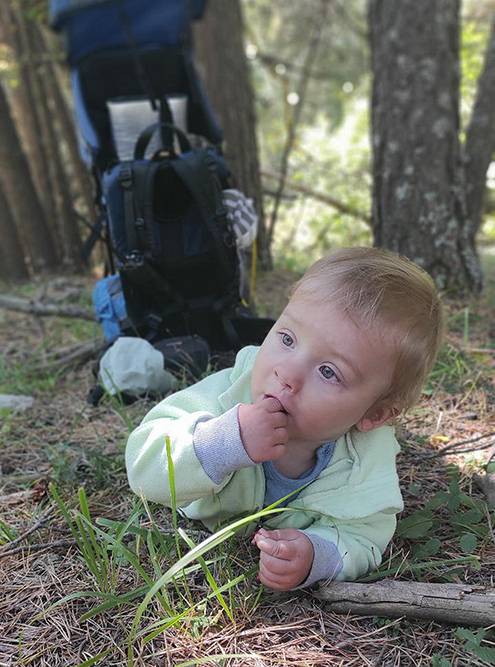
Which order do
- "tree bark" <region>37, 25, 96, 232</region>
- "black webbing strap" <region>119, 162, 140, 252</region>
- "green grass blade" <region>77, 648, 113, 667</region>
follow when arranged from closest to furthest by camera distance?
"green grass blade" <region>77, 648, 113, 667</region> → "black webbing strap" <region>119, 162, 140, 252</region> → "tree bark" <region>37, 25, 96, 232</region>

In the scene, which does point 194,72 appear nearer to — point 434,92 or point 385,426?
point 434,92

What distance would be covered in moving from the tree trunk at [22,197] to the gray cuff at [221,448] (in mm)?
4903

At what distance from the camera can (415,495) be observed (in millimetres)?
1719

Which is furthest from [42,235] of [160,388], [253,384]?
[253,384]

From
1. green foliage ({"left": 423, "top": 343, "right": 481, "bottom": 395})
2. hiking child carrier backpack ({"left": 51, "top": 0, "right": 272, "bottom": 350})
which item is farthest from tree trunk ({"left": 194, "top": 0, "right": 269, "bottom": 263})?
green foliage ({"left": 423, "top": 343, "right": 481, "bottom": 395})

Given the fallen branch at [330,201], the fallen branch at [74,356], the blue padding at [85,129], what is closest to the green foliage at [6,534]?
the fallen branch at [74,356]

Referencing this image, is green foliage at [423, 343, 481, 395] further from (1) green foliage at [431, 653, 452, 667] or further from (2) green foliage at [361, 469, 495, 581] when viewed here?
(1) green foliage at [431, 653, 452, 667]

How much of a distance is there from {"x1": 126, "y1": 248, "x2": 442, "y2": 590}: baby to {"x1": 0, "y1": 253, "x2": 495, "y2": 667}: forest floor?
103 millimetres

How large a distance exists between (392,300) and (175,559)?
80 centimetres

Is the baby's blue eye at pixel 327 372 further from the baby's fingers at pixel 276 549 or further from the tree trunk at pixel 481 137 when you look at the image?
the tree trunk at pixel 481 137

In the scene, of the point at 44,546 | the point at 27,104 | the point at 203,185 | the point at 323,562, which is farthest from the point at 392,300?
the point at 27,104

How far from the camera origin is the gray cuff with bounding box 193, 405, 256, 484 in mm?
1259

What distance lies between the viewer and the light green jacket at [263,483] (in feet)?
4.42

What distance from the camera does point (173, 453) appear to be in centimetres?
132
